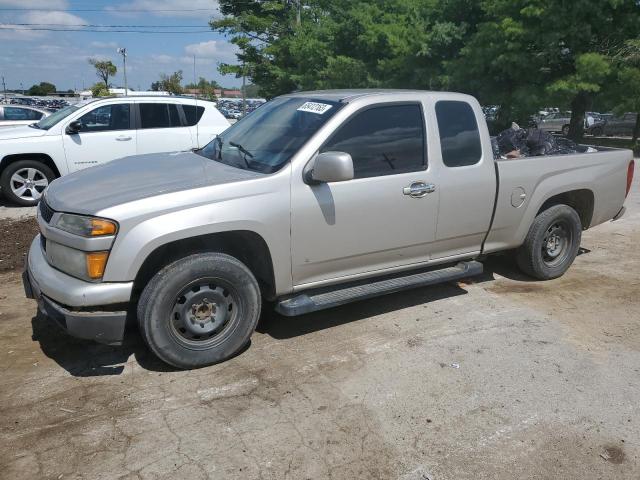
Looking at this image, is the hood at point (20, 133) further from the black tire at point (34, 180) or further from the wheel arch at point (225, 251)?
the wheel arch at point (225, 251)

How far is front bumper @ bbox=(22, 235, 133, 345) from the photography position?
3322mm

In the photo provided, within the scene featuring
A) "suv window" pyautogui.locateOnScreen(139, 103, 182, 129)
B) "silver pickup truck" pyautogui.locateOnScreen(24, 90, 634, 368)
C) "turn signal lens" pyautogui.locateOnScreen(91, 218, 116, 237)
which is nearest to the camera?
"turn signal lens" pyautogui.locateOnScreen(91, 218, 116, 237)

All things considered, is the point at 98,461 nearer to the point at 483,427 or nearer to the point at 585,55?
the point at 483,427

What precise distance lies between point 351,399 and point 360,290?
1.00m

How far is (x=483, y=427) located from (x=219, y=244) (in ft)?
6.80

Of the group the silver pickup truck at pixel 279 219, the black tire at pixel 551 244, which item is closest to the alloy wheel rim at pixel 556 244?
the black tire at pixel 551 244

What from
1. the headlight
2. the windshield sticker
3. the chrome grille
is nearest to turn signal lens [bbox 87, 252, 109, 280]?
the headlight

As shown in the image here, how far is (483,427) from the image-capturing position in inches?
127

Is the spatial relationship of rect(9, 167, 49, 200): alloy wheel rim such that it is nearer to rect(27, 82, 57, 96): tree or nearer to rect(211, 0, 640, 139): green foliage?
rect(211, 0, 640, 139): green foliage

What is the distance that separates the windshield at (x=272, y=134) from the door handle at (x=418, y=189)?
2.72 ft

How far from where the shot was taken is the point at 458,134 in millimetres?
4664

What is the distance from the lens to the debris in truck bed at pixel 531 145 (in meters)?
6.14

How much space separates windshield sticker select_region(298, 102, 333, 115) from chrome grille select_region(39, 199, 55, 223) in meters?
1.98

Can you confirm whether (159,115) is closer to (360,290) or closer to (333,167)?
(360,290)
